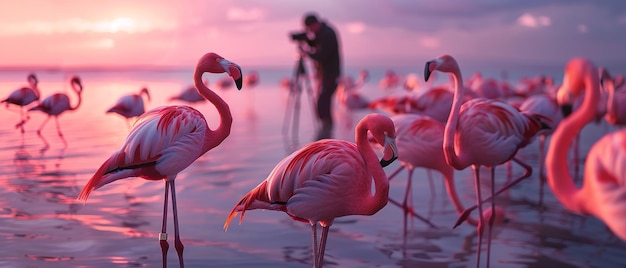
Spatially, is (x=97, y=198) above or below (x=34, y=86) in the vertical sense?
below

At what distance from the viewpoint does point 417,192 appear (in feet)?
19.7

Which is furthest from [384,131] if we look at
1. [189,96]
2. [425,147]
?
[189,96]

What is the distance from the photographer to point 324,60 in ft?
35.0

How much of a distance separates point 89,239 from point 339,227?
5.85 feet

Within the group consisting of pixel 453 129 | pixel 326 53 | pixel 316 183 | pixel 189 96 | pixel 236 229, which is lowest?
pixel 236 229

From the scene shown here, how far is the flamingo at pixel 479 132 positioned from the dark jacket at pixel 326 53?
6.24 m

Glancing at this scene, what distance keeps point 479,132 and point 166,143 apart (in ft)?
6.53

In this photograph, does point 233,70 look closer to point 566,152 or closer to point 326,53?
point 566,152

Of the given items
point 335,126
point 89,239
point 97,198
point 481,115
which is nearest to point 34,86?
point 335,126

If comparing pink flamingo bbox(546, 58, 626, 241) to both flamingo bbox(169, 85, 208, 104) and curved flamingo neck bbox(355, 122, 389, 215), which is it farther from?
flamingo bbox(169, 85, 208, 104)

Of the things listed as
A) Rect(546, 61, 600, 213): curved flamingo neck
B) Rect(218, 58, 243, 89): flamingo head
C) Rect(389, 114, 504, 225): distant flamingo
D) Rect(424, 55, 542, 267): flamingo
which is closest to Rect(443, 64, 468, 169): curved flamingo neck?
Rect(424, 55, 542, 267): flamingo

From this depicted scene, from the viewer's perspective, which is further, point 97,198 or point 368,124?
point 97,198

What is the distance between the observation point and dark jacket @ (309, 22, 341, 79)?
10.4 m

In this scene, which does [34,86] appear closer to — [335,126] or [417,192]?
[335,126]
